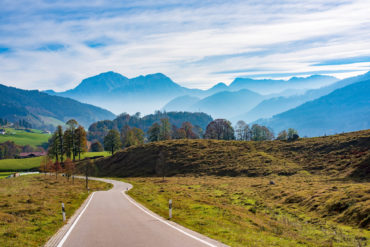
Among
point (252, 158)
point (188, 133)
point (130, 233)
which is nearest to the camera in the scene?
point (130, 233)

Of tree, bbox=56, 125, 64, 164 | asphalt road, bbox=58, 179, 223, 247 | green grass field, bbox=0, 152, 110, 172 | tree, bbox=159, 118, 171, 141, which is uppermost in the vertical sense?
tree, bbox=159, 118, 171, 141

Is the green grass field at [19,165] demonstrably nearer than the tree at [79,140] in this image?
No

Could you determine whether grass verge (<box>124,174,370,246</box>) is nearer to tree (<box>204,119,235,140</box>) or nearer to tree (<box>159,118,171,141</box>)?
tree (<box>159,118,171,141</box>)

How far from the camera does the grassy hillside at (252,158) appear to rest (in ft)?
183

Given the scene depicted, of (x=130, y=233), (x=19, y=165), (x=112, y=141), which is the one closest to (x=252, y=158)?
(x=130, y=233)

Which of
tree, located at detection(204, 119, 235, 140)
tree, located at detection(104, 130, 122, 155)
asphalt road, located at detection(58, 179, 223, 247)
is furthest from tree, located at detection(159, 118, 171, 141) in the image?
asphalt road, located at detection(58, 179, 223, 247)

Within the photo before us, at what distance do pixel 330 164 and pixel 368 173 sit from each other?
13599mm

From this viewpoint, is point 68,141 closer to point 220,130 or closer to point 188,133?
point 188,133

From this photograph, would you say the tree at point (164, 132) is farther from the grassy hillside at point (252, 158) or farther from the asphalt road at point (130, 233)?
the asphalt road at point (130, 233)

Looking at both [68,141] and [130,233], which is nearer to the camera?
[130,233]

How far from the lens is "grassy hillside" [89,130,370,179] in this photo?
55719mm

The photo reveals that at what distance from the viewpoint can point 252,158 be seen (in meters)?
72.2

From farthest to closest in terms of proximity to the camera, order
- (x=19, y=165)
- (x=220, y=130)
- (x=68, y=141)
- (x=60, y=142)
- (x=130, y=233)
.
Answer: (x=220, y=130), (x=19, y=165), (x=60, y=142), (x=68, y=141), (x=130, y=233)

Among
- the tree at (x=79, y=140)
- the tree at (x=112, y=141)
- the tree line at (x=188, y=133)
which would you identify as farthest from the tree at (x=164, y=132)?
the tree at (x=79, y=140)
